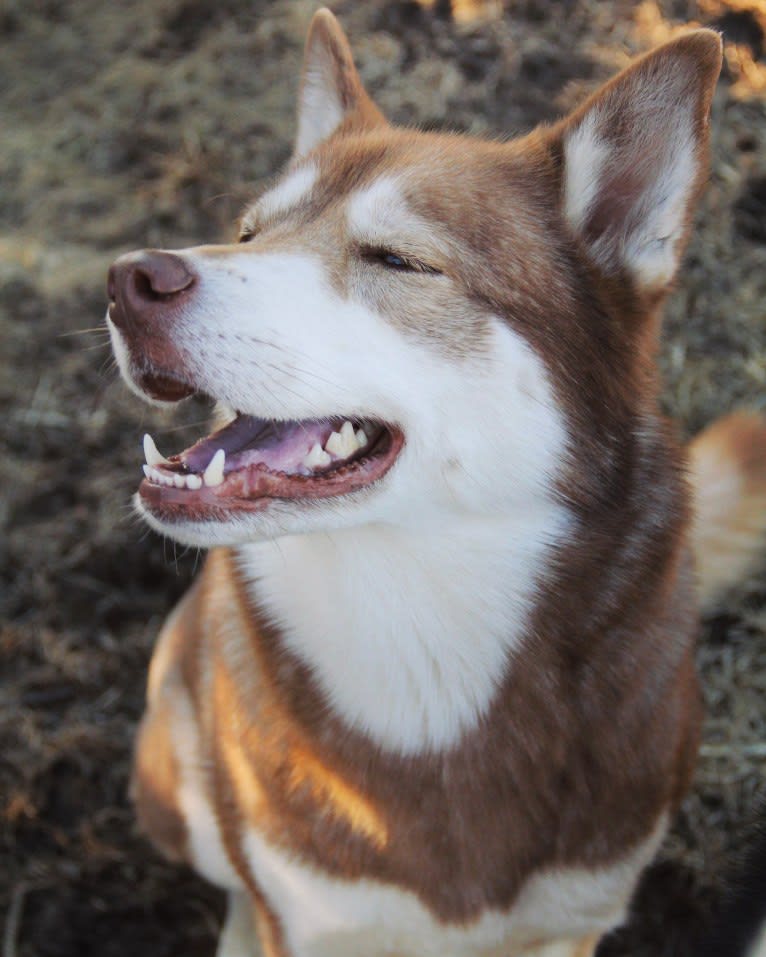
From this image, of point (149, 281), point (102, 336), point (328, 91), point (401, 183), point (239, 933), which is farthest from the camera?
point (102, 336)

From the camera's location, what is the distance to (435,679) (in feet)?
6.23

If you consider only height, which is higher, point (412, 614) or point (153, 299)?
point (153, 299)

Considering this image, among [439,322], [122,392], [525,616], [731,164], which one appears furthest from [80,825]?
[731,164]

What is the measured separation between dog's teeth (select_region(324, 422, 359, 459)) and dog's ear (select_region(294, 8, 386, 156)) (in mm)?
843

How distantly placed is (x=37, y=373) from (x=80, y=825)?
169 cm

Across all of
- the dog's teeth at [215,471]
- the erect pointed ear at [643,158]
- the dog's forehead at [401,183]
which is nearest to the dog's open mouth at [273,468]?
the dog's teeth at [215,471]

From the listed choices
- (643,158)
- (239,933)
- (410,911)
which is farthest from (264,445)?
(239,933)

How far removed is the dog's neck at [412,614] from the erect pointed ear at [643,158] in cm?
48

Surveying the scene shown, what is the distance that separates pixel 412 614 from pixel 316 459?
0.35 metres

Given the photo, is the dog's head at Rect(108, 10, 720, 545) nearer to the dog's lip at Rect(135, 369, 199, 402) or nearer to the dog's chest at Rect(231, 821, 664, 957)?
the dog's lip at Rect(135, 369, 199, 402)

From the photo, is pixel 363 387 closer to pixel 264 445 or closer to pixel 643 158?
pixel 264 445

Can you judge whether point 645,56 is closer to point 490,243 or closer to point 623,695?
point 490,243

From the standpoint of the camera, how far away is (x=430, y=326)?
1725 mm

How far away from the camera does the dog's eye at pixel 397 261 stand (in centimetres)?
177
